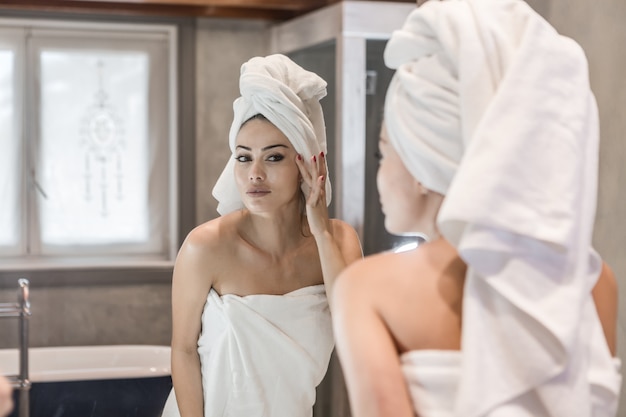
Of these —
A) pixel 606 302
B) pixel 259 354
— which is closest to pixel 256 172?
pixel 259 354

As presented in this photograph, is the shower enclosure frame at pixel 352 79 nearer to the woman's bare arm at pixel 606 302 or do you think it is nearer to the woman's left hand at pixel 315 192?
the woman's left hand at pixel 315 192

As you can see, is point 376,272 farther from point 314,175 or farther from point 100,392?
point 100,392

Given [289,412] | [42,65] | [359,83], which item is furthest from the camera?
[42,65]

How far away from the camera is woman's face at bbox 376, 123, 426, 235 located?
1.03 metres

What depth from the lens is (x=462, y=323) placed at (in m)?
0.96

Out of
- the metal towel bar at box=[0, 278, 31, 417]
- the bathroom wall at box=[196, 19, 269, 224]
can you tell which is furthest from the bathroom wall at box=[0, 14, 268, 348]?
the metal towel bar at box=[0, 278, 31, 417]

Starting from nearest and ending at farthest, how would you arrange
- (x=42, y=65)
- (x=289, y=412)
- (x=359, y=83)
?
(x=289, y=412) → (x=359, y=83) → (x=42, y=65)

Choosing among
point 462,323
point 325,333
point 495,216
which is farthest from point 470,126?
point 325,333

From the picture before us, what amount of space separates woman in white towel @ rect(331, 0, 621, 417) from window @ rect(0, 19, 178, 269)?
9.90 feet

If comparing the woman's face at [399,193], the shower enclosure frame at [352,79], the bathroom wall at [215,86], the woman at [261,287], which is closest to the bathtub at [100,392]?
the shower enclosure frame at [352,79]

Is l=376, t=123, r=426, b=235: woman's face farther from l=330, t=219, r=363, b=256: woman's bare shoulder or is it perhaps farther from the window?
the window

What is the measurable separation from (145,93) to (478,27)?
3.20 metres

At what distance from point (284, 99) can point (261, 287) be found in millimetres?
A: 405

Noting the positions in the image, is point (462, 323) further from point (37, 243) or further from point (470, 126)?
point (37, 243)
